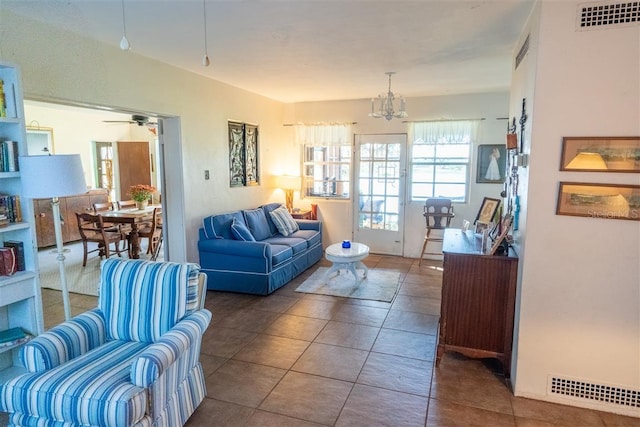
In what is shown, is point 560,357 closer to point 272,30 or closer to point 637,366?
point 637,366

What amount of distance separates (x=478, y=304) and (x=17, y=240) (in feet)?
10.6

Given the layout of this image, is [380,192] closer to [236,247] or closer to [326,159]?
[326,159]

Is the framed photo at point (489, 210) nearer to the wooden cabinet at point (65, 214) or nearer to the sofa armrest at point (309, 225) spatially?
the sofa armrest at point (309, 225)

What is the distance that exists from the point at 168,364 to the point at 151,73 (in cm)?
294

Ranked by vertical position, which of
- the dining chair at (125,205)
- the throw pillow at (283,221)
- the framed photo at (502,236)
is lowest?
the throw pillow at (283,221)

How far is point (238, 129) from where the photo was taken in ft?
17.0

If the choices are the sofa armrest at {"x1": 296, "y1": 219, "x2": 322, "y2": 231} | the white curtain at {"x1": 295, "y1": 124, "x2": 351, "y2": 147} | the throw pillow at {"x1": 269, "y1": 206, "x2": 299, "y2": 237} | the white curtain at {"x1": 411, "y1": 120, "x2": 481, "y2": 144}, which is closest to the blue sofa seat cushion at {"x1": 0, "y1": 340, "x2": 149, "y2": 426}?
the throw pillow at {"x1": 269, "y1": 206, "x2": 299, "y2": 237}

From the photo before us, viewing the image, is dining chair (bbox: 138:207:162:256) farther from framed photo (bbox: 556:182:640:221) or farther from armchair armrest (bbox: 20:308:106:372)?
framed photo (bbox: 556:182:640:221)

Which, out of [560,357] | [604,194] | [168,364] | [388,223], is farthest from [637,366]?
[388,223]

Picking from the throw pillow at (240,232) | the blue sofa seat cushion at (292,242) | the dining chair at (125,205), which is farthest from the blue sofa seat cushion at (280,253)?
the dining chair at (125,205)

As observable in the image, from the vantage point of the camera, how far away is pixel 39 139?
22.2 feet

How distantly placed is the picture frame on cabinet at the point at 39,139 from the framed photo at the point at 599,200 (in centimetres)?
765

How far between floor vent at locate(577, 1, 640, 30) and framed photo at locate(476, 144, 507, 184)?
11.5 ft

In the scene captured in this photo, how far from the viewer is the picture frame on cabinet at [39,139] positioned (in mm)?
6582
